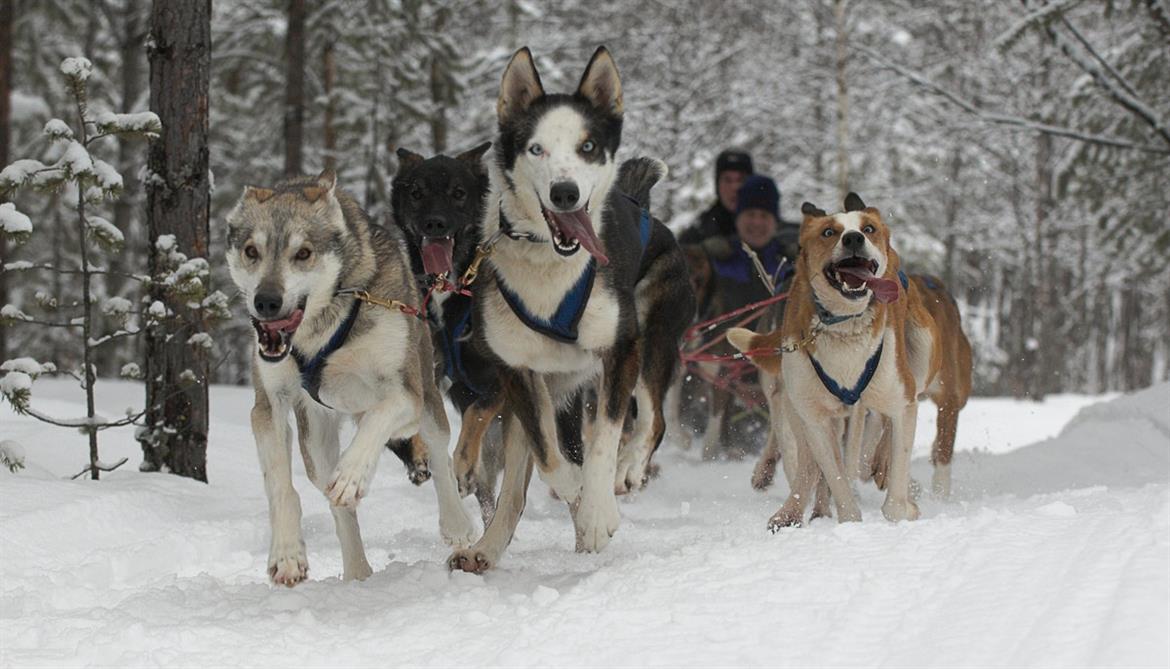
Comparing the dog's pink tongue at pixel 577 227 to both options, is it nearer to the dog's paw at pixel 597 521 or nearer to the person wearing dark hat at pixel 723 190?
the dog's paw at pixel 597 521

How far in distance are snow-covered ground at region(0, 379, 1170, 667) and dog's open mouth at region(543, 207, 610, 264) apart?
1159mm

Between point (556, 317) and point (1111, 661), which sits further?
point (556, 317)

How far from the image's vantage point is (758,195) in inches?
407

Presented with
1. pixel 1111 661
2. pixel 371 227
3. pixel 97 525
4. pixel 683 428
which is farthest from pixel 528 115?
pixel 683 428

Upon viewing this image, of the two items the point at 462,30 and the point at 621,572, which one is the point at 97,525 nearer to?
the point at 621,572

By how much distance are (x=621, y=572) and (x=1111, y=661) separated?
1.68 m

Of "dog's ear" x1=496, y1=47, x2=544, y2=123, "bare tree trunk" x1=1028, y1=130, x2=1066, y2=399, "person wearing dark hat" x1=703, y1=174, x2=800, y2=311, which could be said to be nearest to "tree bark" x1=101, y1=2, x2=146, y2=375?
"person wearing dark hat" x1=703, y1=174, x2=800, y2=311

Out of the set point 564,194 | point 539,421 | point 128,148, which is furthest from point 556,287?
point 128,148

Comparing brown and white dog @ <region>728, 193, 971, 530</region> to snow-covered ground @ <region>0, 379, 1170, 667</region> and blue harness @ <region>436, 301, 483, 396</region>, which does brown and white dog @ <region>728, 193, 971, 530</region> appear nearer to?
snow-covered ground @ <region>0, 379, 1170, 667</region>

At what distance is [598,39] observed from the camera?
748 inches

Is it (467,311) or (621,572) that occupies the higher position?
(467,311)

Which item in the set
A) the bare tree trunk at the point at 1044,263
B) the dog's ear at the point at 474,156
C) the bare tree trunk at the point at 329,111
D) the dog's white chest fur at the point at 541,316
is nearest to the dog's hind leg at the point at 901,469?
the dog's white chest fur at the point at 541,316

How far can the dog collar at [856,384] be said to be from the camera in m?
5.02

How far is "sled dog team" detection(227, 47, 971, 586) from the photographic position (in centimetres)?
420
